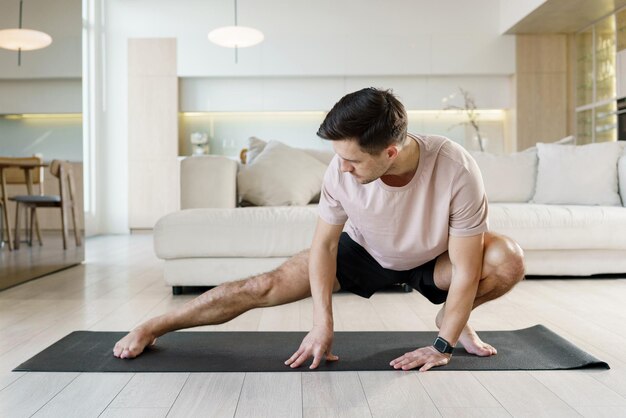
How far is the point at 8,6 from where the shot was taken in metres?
3.62

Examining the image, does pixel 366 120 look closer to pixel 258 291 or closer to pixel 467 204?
pixel 467 204

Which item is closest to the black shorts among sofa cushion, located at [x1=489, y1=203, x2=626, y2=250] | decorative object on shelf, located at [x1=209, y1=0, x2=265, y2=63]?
sofa cushion, located at [x1=489, y1=203, x2=626, y2=250]

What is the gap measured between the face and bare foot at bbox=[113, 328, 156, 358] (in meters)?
0.89

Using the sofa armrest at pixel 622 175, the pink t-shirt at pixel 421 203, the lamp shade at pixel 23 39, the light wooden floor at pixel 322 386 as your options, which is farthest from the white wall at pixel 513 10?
the pink t-shirt at pixel 421 203

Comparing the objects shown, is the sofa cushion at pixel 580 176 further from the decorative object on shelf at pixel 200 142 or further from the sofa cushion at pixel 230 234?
the decorative object on shelf at pixel 200 142

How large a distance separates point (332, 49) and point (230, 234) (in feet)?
16.1

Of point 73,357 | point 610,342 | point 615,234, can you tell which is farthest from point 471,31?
point 73,357

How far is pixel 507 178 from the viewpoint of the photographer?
14.3 ft

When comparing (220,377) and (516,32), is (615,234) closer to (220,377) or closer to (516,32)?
(220,377)

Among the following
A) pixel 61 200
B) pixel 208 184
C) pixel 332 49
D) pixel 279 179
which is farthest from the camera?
pixel 332 49

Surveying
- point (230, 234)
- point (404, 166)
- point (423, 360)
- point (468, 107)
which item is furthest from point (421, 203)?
point (468, 107)

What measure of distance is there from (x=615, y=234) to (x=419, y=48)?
457 cm

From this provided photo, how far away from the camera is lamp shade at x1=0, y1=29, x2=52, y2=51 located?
3.61m

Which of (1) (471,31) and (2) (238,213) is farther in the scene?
(1) (471,31)
